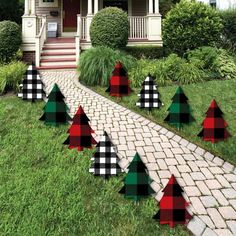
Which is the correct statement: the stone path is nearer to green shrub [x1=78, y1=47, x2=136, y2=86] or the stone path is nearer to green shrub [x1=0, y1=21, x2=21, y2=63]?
green shrub [x1=78, y1=47, x2=136, y2=86]

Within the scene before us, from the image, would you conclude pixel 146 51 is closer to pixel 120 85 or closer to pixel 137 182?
pixel 120 85

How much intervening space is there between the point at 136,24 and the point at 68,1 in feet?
17.8

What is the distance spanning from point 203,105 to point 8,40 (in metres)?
8.50

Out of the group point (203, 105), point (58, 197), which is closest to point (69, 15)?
point (203, 105)

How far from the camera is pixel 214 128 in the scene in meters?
5.58

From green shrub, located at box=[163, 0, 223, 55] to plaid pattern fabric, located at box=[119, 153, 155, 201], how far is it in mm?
8814

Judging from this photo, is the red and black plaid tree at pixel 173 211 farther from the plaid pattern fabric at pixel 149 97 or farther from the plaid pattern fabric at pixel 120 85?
the plaid pattern fabric at pixel 120 85

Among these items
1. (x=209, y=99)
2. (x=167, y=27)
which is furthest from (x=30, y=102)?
(x=167, y=27)

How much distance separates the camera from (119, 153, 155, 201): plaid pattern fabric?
3.94m

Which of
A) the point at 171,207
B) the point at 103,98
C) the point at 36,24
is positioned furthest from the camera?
the point at 36,24

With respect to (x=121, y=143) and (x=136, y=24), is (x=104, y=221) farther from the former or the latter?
(x=136, y=24)

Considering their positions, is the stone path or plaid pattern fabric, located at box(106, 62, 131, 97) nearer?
the stone path

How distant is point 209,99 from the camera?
7.72 metres

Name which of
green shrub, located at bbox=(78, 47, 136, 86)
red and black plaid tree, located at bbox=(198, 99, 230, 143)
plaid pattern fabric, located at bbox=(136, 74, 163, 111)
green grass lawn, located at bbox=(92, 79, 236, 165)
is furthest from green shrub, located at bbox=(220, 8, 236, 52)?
red and black plaid tree, located at bbox=(198, 99, 230, 143)
